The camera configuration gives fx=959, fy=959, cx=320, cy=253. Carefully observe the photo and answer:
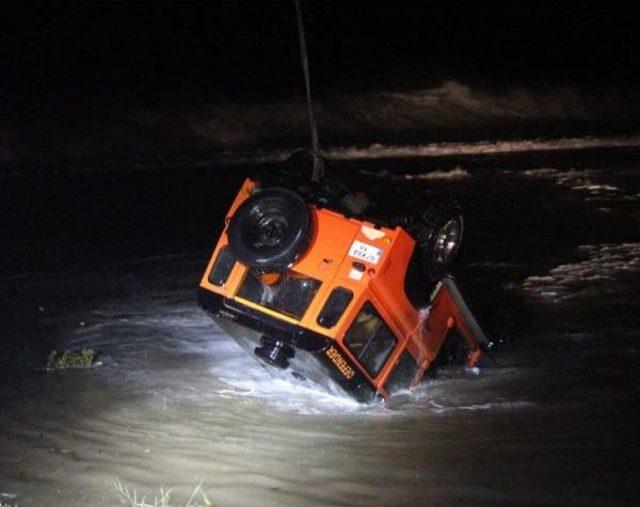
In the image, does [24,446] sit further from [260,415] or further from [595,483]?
[595,483]

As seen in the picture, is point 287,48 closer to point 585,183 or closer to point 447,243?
point 585,183

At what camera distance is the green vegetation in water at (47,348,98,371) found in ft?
31.6

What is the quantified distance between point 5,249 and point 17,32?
29865mm

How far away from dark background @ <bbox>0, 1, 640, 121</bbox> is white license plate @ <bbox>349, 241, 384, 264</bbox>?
32.0 m

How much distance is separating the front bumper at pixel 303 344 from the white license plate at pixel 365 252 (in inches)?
28.3

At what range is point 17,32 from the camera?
4309 cm

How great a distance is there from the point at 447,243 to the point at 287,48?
37.2m

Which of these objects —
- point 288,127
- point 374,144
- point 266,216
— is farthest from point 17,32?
point 266,216

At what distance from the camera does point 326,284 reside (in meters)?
7.73

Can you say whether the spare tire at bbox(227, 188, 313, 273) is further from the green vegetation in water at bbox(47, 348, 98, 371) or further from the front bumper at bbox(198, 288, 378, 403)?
the green vegetation in water at bbox(47, 348, 98, 371)

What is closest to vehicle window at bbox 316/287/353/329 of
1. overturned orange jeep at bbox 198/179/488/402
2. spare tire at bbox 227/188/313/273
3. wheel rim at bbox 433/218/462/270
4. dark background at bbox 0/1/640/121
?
overturned orange jeep at bbox 198/179/488/402

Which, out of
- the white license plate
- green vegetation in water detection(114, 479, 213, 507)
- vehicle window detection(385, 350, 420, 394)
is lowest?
green vegetation in water detection(114, 479, 213, 507)

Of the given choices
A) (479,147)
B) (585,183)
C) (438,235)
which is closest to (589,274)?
(438,235)

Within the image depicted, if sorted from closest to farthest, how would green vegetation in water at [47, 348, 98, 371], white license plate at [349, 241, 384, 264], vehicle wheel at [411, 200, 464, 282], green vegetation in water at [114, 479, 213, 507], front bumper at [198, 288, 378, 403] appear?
1. green vegetation in water at [114, 479, 213, 507]
2. front bumper at [198, 288, 378, 403]
3. white license plate at [349, 241, 384, 264]
4. vehicle wheel at [411, 200, 464, 282]
5. green vegetation in water at [47, 348, 98, 371]
